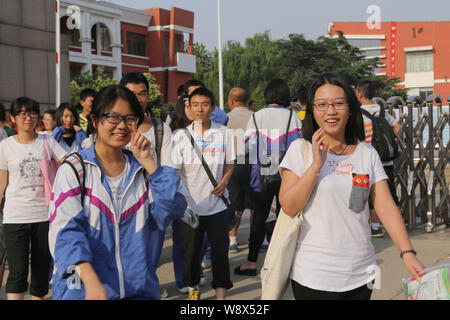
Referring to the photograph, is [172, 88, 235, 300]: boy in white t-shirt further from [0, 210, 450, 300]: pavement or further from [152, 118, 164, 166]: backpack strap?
[0, 210, 450, 300]: pavement

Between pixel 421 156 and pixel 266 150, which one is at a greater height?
→ pixel 266 150

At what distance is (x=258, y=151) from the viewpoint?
18.9ft

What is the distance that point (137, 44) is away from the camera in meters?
43.5

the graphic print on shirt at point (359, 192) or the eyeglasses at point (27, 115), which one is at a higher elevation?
the eyeglasses at point (27, 115)

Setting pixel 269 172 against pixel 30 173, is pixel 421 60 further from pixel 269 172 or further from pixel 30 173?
pixel 30 173

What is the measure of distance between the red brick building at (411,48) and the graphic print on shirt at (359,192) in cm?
4487

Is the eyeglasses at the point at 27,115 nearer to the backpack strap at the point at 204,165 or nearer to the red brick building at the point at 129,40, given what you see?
the backpack strap at the point at 204,165

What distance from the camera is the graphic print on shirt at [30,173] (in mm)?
4531

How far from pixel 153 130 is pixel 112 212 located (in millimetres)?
2142

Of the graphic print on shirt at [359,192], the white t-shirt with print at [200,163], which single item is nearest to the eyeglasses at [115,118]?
the graphic print on shirt at [359,192]

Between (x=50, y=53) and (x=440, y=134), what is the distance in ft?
41.5

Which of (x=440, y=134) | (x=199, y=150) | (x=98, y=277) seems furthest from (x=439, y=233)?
(x=98, y=277)

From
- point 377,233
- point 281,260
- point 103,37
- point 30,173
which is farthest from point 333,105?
point 103,37
